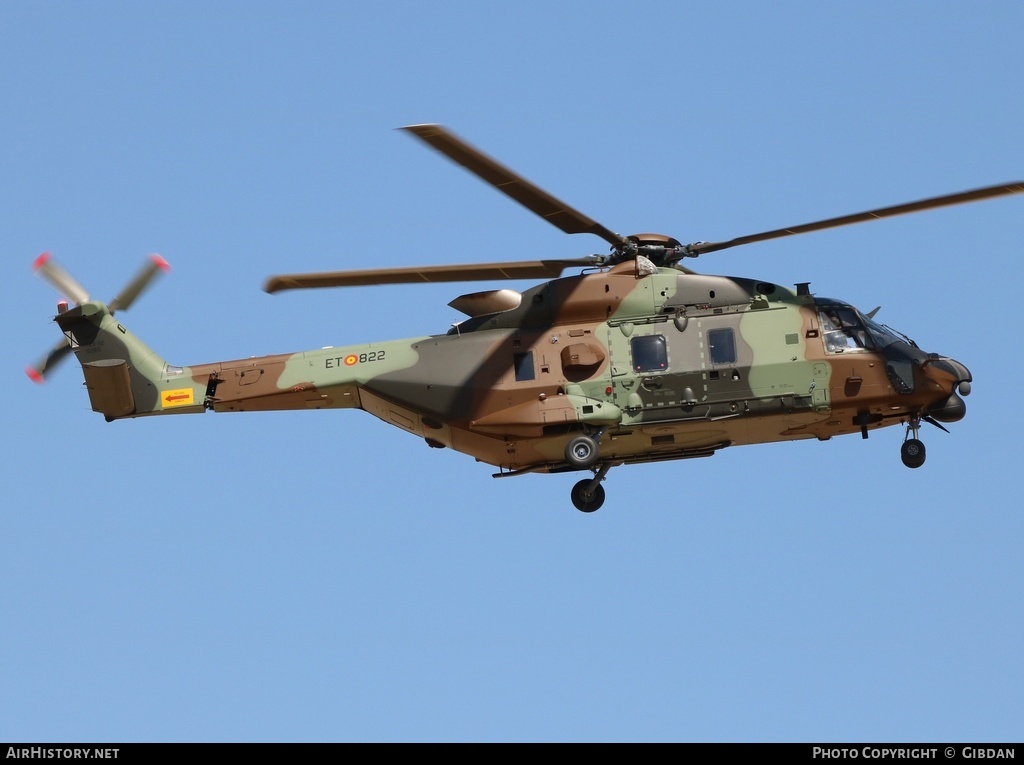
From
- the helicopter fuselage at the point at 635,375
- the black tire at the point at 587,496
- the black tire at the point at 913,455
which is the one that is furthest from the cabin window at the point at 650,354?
the black tire at the point at 913,455

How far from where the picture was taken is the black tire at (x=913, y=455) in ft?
83.8

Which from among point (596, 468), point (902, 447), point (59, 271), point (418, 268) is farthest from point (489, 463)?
point (59, 271)

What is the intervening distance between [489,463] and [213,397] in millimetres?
4730

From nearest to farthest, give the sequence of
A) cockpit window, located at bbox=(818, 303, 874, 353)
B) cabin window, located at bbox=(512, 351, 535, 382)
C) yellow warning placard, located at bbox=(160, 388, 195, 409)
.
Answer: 1. cockpit window, located at bbox=(818, 303, 874, 353)
2. cabin window, located at bbox=(512, 351, 535, 382)
3. yellow warning placard, located at bbox=(160, 388, 195, 409)

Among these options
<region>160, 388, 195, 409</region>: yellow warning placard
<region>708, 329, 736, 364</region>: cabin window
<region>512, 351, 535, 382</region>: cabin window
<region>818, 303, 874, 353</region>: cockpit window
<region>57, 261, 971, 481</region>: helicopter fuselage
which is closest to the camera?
<region>57, 261, 971, 481</region>: helicopter fuselage

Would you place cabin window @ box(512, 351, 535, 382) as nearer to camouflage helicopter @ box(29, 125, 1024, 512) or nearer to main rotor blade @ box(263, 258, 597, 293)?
camouflage helicopter @ box(29, 125, 1024, 512)

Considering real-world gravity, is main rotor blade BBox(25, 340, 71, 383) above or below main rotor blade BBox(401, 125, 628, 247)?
below

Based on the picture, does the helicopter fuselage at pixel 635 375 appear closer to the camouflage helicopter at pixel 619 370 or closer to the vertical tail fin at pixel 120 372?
the camouflage helicopter at pixel 619 370

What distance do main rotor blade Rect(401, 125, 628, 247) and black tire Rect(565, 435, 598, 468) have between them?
3167 millimetres

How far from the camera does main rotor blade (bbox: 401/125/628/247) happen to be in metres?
22.0

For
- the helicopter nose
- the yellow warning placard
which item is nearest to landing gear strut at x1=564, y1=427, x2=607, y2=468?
the helicopter nose

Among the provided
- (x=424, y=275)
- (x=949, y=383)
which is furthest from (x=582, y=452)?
(x=949, y=383)

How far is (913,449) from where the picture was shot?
25562 mm
